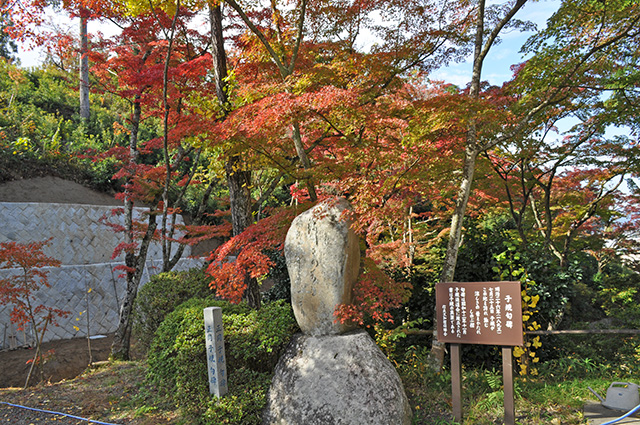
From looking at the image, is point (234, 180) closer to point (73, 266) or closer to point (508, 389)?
point (508, 389)

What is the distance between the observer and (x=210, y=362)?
4.87 metres

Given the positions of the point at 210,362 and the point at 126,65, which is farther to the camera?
the point at 126,65

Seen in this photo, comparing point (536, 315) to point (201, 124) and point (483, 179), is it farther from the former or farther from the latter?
point (201, 124)

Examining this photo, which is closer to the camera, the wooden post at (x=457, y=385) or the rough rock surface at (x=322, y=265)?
the wooden post at (x=457, y=385)

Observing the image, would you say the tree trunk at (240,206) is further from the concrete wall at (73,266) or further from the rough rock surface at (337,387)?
the concrete wall at (73,266)

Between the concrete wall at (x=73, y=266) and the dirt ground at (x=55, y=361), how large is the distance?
0.57 meters

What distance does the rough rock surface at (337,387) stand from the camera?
4547 mm

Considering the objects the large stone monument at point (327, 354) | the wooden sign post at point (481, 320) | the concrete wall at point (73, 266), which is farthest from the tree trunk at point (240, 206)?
the concrete wall at point (73, 266)

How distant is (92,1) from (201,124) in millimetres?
3280

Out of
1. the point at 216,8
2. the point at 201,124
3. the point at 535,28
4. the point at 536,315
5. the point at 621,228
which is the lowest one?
the point at 536,315

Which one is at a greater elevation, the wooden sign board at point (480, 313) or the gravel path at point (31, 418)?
the wooden sign board at point (480, 313)

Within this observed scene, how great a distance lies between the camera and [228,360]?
17.2 ft

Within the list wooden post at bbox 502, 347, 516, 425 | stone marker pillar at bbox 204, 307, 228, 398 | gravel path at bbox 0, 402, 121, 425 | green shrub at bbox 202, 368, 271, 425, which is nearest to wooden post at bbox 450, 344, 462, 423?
wooden post at bbox 502, 347, 516, 425

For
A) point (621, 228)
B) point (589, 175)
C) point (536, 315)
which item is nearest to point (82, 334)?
point (536, 315)
